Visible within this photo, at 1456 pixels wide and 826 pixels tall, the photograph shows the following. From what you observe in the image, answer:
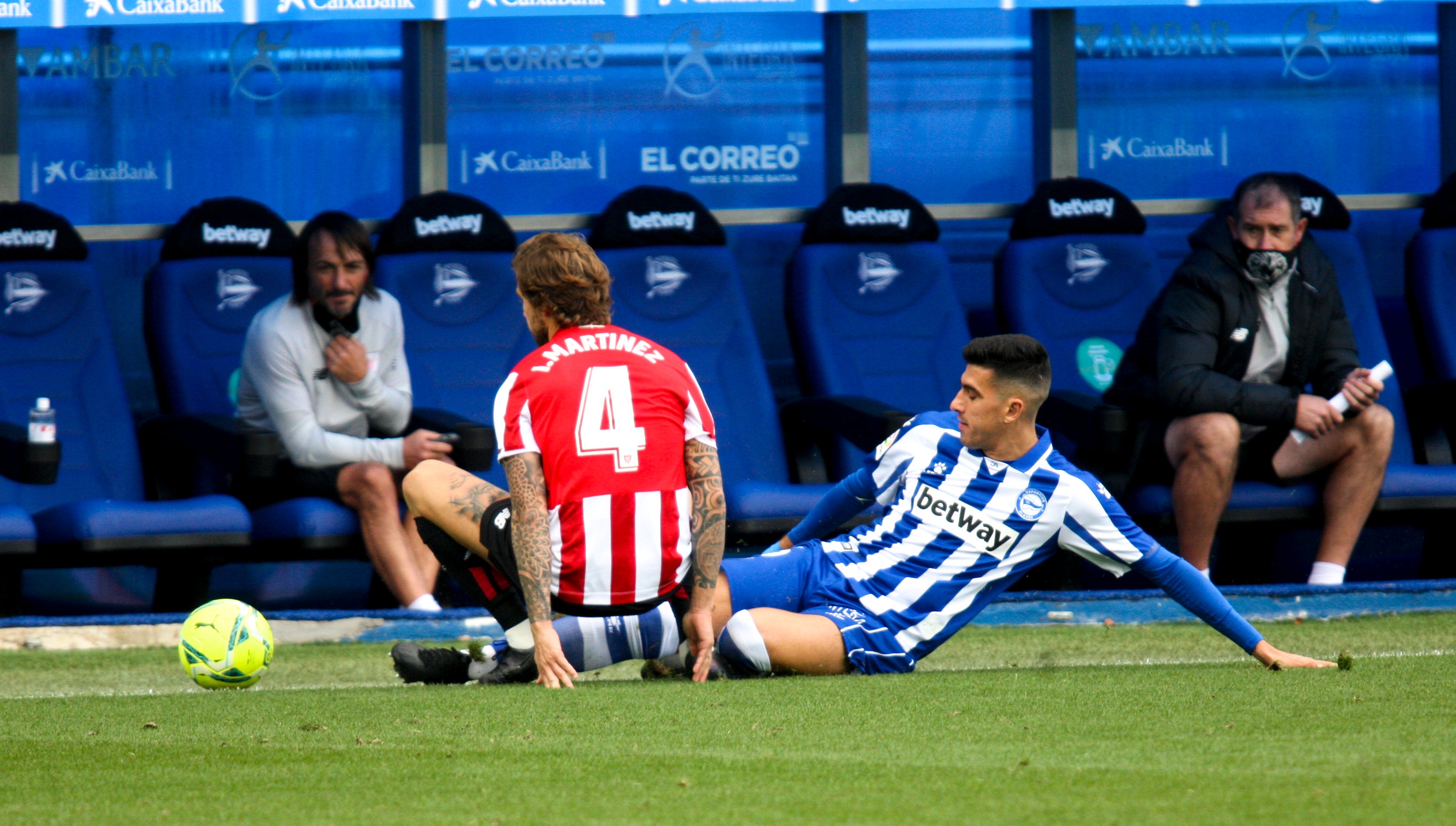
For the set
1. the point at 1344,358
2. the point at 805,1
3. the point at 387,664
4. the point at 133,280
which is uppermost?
the point at 805,1

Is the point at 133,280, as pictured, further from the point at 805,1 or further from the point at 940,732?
the point at 940,732

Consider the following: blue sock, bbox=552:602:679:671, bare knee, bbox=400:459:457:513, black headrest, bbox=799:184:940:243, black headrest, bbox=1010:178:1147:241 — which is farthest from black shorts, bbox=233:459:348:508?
black headrest, bbox=1010:178:1147:241

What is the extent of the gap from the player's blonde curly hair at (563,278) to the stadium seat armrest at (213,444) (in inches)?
60.3

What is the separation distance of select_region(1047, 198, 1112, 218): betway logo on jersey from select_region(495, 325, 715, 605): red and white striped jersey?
9.09ft

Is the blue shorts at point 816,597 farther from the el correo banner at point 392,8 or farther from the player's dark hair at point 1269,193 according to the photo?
the el correo banner at point 392,8

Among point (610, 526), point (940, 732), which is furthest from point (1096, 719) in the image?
point (610, 526)

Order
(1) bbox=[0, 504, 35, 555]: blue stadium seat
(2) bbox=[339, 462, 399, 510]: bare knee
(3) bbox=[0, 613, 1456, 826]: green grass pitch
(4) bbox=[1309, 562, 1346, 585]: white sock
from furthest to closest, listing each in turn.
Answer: (4) bbox=[1309, 562, 1346, 585]: white sock → (2) bbox=[339, 462, 399, 510]: bare knee → (1) bbox=[0, 504, 35, 555]: blue stadium seat → (3) bbox=[0, 613, 1456, 826]: green grass pitch

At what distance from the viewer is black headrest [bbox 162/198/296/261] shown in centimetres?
510

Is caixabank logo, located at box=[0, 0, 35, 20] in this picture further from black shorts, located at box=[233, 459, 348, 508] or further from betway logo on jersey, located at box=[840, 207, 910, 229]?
betway logo on jersey, located at box=[840, 207, 910, 229]

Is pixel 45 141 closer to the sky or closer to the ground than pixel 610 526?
closer to the sky

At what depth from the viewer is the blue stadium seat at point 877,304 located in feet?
17.3

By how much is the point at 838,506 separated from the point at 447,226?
2.36 metres

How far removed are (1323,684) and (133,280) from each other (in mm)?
4247

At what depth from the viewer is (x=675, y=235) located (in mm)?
5387
